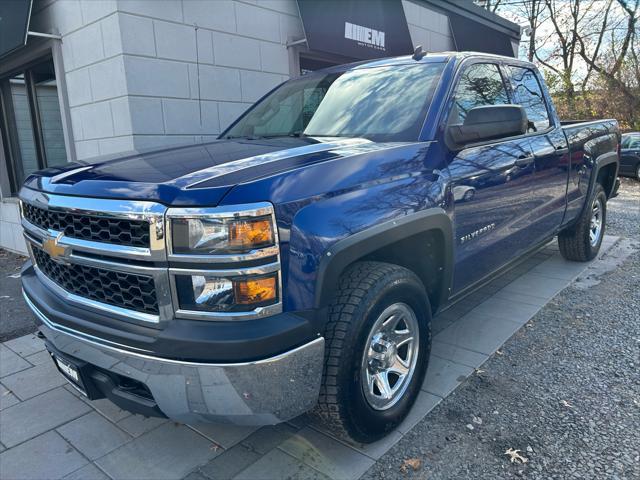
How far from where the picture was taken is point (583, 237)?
5121mm

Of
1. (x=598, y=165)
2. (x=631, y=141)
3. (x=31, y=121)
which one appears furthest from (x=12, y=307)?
(x=631, y=141)

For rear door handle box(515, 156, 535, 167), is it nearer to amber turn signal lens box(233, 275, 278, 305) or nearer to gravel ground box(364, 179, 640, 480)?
gravel ground box(364, 179, 640, 480)

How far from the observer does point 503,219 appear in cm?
321

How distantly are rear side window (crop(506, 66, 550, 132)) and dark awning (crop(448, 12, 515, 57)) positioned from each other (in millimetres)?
6352

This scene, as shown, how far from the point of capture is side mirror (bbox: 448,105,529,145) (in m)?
2.63

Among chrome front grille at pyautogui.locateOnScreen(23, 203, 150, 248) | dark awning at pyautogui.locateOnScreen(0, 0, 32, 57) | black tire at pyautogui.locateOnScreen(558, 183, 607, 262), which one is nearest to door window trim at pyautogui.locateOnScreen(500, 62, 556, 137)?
black tire at pyautogui.locateOnScreen(558, 183, 607, 262)

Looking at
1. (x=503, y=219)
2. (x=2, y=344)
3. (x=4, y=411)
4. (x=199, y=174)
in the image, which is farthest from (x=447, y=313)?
(x=2, y=344)

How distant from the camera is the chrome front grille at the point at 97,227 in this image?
5.97ft

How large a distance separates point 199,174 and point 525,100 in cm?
310

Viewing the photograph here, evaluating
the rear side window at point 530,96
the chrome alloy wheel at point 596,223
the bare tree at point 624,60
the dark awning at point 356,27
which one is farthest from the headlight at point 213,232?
the bare tree at point 624,60

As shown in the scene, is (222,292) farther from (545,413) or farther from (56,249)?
(545,413)

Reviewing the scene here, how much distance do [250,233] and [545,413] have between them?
2.03 m

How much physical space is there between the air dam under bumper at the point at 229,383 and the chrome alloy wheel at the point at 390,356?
0.40 m

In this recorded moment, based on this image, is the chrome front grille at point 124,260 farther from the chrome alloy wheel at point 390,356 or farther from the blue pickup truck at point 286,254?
the chrome alloy wheel at point 390,356
